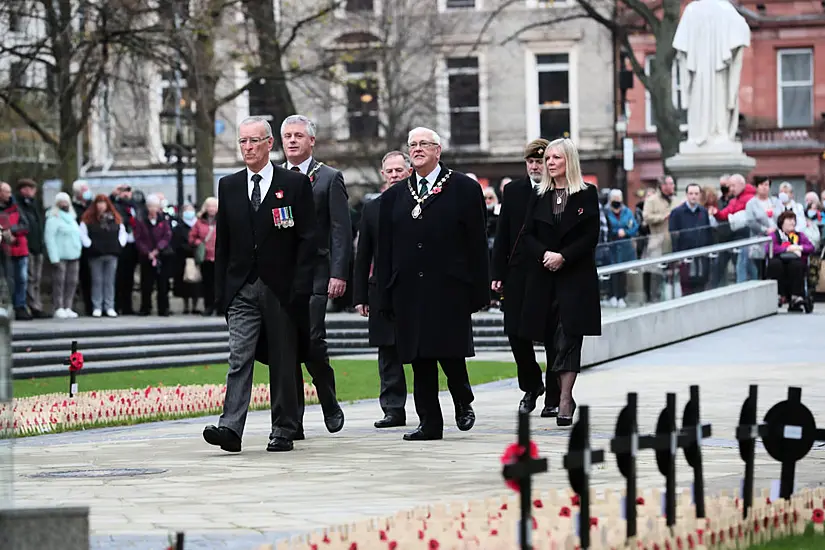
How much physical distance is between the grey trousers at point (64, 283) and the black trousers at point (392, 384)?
12.5 metres

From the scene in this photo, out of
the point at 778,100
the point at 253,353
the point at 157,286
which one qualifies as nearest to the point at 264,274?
the point at 253,353

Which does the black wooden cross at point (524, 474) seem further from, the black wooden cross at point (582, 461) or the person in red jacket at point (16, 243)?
the person in red jacket at point (16, 243)

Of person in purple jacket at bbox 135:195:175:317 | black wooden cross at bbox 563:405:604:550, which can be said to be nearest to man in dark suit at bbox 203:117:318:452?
black wooden cross at bbox 563:405:604:550

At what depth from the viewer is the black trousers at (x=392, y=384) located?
13.0 m

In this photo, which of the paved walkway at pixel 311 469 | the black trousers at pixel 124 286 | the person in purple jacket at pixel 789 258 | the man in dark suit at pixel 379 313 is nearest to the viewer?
the paved walkway at pixel 311 469

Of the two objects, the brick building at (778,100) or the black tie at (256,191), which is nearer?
the black tie at (256,191)

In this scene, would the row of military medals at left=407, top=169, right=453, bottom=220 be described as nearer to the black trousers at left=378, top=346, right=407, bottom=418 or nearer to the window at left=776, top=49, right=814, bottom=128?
the black trousers at left=378, top=346, right=407, bottom=418

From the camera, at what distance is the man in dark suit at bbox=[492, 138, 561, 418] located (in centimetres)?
1305

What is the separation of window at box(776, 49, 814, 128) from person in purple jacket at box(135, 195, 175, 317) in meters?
31.5

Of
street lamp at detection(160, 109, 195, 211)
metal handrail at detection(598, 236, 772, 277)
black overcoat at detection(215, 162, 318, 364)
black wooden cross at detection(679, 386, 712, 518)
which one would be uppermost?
street lamp at detection(160, 109, 195, 211)

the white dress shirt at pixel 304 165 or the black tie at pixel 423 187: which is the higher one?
the white dress shirt at pixel 304 165

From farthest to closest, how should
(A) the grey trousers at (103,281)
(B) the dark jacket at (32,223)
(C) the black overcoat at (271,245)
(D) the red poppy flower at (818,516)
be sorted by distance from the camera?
(A) the grey trousers at (103,281) < (B) the dark jacket at (32,223) < (C) the black overcoat at (271,245) < (D) the red poppy flower at (818,516)

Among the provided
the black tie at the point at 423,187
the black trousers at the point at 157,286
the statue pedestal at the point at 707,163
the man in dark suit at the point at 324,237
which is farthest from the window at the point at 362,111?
the black tie at the point at 423,187

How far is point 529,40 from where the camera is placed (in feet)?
178
